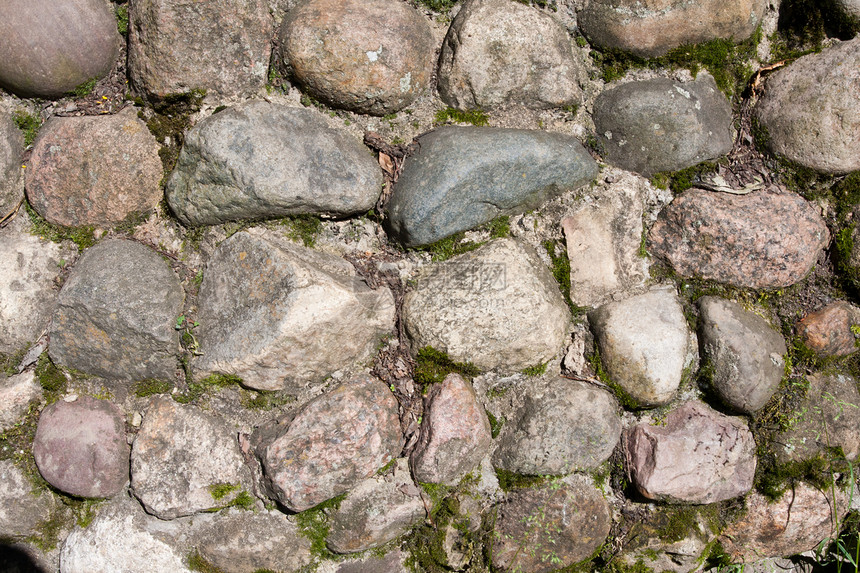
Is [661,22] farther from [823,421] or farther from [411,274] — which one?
[823,421]

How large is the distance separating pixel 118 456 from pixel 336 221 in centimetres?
106

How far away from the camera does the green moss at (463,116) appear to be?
1985 mm

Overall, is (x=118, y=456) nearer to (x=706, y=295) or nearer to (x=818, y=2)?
(x=706, y=295)

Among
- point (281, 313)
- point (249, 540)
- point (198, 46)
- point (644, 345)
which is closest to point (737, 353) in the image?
point (644, 345)

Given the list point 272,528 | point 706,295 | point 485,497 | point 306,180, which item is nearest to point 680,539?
point 485,497

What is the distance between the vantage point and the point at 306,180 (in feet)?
5.95

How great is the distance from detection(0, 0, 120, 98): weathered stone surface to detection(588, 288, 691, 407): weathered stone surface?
186cm

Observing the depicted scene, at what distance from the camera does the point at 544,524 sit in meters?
2.00

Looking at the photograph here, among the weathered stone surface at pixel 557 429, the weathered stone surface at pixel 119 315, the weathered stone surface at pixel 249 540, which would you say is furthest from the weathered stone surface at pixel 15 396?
the weathered stone surface at pixel 557 429

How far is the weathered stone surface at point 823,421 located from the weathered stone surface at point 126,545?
2151 mm

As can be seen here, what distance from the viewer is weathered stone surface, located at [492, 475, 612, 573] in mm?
1999

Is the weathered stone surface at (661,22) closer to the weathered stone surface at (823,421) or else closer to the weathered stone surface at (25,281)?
the weathered stone surface at (823,421)

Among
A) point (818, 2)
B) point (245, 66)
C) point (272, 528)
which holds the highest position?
point (818, 2)

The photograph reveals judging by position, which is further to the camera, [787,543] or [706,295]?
[787,543]
